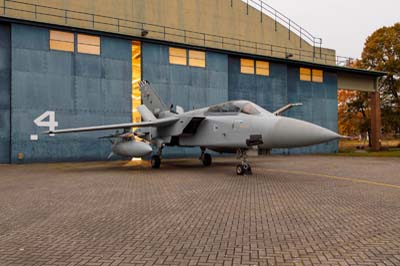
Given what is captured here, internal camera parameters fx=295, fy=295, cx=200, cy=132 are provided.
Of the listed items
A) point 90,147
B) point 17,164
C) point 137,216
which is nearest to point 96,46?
point 90,147

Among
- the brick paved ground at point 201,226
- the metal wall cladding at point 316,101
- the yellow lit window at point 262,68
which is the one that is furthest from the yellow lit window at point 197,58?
the brick paved ground at point 201,226

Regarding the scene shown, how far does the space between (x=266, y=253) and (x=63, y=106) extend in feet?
61.5

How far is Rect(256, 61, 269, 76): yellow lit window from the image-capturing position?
27125mm

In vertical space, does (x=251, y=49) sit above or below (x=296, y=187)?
above

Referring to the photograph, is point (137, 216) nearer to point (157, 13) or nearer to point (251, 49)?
point (157, 13)

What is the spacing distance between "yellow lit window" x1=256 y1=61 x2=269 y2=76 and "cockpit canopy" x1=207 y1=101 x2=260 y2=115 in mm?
15419

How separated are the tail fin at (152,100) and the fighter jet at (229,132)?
36.0 inches

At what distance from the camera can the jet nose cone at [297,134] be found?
29.9ft

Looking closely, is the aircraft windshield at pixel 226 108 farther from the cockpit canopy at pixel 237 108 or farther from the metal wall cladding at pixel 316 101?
the metal wall cladding at pixel 316 101

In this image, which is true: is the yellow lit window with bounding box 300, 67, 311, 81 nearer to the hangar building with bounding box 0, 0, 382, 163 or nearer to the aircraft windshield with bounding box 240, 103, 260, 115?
the hangar building with bounding box 0, 0, 382, 163

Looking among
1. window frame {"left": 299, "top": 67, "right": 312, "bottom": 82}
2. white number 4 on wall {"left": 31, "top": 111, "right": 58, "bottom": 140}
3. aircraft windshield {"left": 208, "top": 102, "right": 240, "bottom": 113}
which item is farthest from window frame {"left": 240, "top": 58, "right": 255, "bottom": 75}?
white number 4 on wall {"left": 31, "top": 111, "right": 58, "bottom": 140}

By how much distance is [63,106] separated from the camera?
19.4 meters

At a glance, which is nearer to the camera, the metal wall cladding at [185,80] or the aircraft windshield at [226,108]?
the aircraft windshield at [226,108]

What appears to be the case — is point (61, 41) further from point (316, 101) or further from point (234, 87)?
point (316, 101)
